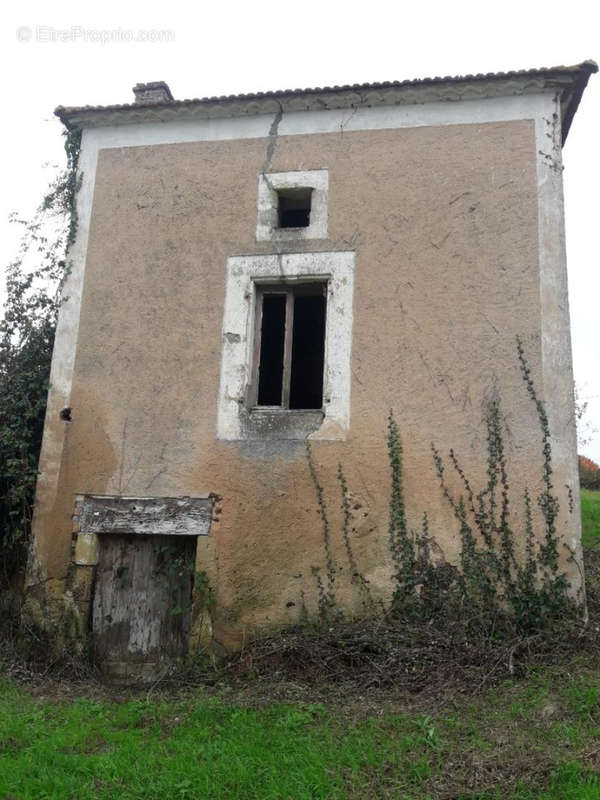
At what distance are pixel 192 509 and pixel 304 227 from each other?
323 centimetres

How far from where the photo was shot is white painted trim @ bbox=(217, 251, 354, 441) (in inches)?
294

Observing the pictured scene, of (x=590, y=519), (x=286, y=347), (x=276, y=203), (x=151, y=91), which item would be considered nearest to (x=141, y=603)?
(x=286, y=347)

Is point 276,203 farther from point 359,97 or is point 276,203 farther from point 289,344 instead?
point 289,344

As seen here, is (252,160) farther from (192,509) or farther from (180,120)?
(192,509)

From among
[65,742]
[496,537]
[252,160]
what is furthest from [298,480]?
[252,160]

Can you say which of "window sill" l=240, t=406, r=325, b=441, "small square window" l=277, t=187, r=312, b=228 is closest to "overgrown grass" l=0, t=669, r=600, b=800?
"window sill" l=240, t=406, r=325, b=441

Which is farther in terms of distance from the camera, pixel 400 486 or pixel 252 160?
pixel 252 160

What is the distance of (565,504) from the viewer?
22.4ft

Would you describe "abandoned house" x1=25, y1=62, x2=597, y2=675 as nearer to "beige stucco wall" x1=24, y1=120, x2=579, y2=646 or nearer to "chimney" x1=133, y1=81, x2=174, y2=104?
"beige stucco wall" x1=24, y1=120, x2=579, y2=646

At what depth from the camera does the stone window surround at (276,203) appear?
7953mm

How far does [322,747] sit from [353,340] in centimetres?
386

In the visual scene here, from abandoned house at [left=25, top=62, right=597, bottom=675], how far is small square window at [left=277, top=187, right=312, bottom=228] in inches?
1.3

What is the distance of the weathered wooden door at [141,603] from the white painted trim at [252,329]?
4.58 feet

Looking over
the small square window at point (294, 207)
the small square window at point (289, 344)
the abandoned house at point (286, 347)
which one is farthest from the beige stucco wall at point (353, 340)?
the small square window at point (289, 344)
